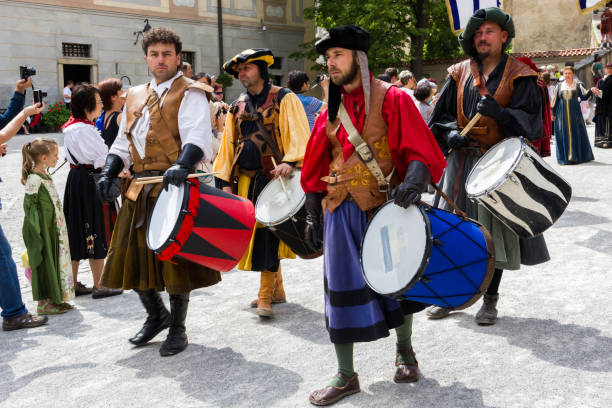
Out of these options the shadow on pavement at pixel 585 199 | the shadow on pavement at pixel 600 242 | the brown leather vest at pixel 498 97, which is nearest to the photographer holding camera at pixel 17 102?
the brown leather vest at pixel 498 97

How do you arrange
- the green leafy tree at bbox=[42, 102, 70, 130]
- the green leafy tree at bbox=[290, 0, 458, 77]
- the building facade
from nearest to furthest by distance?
1. the green leafy tree at bbox=[42, 102, 70, 130]
2. the building facade
3. the green leafy tree at bbox=[290, 0, 458, 77]

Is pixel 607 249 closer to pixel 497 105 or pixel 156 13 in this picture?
pixel 497 105

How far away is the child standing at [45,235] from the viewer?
5.16 m

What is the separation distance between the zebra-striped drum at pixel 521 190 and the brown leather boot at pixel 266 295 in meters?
1.76

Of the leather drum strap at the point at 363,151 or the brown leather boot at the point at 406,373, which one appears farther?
the brown leather boot at the point at 406,373

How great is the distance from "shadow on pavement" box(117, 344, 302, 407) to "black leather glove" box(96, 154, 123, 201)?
3.43 ft

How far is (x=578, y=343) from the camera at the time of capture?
12.7 feet

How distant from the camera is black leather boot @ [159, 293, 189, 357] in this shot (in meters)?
4.16

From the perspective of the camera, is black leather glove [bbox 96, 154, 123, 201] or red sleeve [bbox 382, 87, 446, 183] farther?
black leather glove [bbox 96, 154, 123, 201]

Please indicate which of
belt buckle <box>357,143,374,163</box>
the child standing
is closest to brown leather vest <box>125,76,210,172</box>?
belt buckle <box>357,143,374,163</box>

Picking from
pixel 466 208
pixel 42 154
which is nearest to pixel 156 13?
pixel 42 154

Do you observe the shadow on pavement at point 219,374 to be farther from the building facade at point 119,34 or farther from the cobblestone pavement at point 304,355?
the building facade at point 119,34

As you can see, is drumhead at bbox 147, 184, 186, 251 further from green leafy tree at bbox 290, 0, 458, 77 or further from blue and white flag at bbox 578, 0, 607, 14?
green leafy tree at bbox 290, 0, 458, 77

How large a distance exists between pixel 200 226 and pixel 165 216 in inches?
8.9
